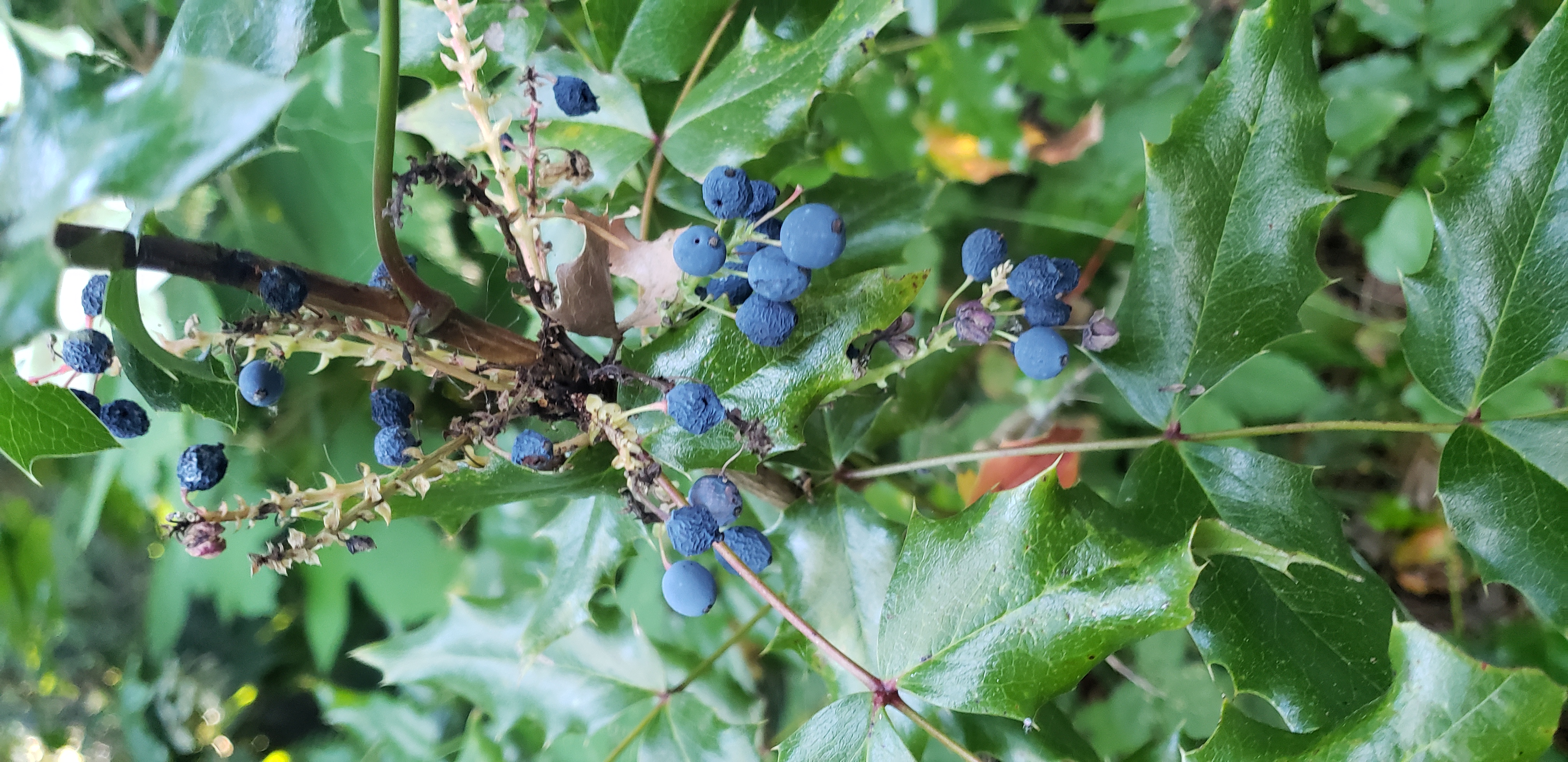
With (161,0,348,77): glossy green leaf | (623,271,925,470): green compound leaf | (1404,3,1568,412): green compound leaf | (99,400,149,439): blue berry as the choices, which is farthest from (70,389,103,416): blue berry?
(1404,3,1568,412): green compound leaf

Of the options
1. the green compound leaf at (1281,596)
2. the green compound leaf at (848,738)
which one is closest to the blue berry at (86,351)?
the green compound leaf at (848,738)

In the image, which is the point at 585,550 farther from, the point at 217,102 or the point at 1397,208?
the point at 1397,208

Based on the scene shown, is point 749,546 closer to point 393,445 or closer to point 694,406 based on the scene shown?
point 694,406

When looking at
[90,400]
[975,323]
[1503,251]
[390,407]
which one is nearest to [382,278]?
[390,407]

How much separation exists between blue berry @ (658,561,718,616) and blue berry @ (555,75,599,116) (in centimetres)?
37

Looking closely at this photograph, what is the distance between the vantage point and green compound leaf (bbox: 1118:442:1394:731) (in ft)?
2.14

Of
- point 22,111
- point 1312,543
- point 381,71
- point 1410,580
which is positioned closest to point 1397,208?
point 1410,580

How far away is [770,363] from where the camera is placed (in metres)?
0.63

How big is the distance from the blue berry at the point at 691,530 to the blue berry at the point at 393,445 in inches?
7.6

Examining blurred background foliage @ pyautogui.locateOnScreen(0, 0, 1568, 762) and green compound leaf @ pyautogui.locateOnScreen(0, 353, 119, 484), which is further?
blurred background foliage @ pyautogui.locateOnScreen(0, 0, 1568, 762)

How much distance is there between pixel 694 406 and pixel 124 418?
434mm

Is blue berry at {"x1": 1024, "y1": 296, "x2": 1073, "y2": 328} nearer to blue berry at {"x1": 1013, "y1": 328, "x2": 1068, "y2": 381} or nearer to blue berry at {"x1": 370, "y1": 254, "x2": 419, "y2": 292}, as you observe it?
blue berry at {"x1": 1013, "y1": 328, "x2": 1068, "y2": 381}

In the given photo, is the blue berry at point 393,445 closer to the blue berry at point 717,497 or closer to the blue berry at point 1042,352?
the blue berry at point 717,497

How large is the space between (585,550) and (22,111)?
57 centimetres
